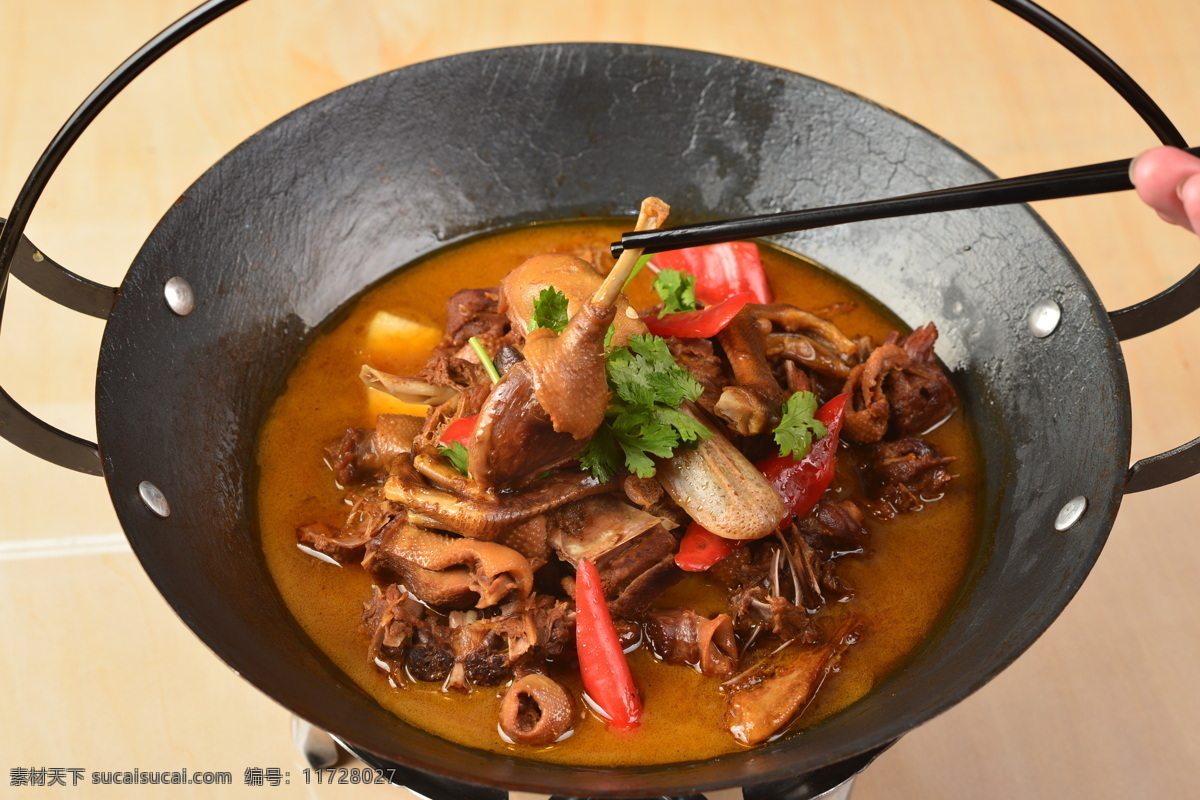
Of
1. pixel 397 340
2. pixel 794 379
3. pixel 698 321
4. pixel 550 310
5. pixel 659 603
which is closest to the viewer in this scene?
pixel 550 310

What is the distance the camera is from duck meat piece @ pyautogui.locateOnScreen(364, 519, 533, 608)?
7.88 ft

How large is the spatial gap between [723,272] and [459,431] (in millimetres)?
1165

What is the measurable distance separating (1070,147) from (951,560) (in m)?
2.55

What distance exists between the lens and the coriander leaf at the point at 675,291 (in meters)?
2.83

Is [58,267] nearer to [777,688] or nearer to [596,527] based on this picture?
[596,527]

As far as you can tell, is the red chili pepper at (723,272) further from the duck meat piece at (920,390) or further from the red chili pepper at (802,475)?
the red chili pepper at (802,475)

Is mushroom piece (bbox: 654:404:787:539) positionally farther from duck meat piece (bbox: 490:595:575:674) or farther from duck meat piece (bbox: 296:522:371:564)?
duck meat piece (bbox: 296:522:371:564)

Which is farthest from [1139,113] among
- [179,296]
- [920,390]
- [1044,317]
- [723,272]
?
[179,296]

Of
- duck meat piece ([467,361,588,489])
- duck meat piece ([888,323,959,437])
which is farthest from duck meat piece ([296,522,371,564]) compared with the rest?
duck meat piece ([888,323,959,437])

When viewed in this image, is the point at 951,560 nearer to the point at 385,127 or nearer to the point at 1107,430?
the point at 1107,430

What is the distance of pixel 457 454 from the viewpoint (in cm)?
254

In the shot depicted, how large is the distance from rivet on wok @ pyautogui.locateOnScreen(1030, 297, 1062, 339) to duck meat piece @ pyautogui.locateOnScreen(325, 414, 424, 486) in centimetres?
171

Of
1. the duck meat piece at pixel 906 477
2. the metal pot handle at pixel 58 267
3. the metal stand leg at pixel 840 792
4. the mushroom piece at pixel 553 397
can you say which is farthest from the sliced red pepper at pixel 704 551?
the metal pot handle at pixel 58 267

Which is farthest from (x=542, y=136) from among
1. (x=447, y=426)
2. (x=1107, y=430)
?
(x=1107, y=430)
